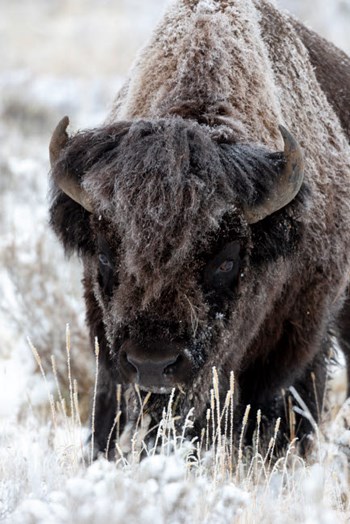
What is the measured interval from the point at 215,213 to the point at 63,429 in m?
2.33

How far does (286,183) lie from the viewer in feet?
12.2

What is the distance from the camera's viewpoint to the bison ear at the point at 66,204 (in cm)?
387

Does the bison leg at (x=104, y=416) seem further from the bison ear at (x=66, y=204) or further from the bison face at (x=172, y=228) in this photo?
the bison ear at (x=66, y=204)

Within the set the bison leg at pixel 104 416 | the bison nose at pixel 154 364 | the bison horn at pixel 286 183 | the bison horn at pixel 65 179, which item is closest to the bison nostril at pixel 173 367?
the bison nose at pixel 154 364

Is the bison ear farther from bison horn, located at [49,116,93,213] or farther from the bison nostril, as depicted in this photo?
the bison nostril

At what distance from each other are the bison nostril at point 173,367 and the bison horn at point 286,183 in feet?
2.38

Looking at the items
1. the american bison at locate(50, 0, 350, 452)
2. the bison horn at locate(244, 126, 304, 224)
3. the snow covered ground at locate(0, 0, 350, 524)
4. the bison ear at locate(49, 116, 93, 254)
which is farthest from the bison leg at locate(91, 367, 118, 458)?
the bison horn at locate(244, 126, 304, 224)

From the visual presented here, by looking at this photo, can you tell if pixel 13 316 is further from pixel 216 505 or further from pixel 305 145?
pixel 216 505

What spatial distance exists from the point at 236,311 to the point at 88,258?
0.78 meters

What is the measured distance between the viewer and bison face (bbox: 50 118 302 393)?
346 cm

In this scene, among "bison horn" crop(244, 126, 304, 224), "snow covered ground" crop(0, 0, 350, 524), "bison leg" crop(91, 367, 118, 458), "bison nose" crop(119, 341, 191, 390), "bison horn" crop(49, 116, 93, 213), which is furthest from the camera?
"bison leg" crop(91, 367, 118, 458)

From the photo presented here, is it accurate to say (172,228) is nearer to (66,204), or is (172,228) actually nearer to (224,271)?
(224,271)

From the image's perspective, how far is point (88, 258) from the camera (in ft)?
13.5

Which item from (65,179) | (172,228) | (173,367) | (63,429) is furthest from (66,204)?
(63,429)
